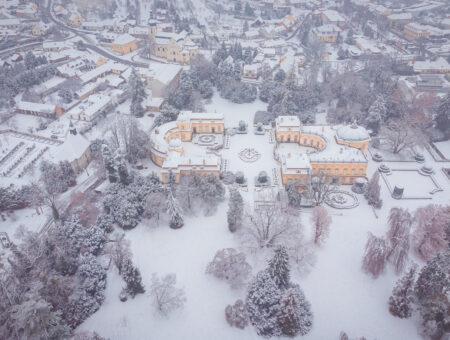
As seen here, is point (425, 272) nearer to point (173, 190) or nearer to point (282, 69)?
point (173, 190)

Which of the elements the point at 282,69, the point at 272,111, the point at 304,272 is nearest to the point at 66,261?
the point at 304,272

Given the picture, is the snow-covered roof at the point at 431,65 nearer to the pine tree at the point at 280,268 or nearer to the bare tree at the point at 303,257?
the bare tree at the point at 303,257

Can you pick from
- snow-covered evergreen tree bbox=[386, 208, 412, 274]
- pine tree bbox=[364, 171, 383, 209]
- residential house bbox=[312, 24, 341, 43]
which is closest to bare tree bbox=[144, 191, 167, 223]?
snow-covered evergreen tree bbox=[386, 208, 412, 274]

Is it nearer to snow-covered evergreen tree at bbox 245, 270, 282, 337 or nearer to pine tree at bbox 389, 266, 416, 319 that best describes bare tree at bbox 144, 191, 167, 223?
snow-covered evergreen tree at bbox 245, 270, 282, 337

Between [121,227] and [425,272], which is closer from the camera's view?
[425,272]

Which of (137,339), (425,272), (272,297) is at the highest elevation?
(425,272)

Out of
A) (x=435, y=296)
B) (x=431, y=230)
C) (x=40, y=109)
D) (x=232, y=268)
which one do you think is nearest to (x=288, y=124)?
(x=431, y=230)

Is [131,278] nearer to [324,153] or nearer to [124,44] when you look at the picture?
[324,153]

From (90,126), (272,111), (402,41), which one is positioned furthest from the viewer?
(402,41)
